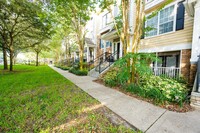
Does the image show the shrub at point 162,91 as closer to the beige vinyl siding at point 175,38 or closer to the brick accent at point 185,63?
the brick accent at point 185,63

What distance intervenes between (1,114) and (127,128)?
3549 millimetres

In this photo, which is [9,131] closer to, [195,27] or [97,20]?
[195,27]

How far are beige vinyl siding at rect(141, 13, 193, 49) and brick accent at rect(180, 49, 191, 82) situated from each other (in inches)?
22.5

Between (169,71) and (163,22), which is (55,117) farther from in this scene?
(163,22)

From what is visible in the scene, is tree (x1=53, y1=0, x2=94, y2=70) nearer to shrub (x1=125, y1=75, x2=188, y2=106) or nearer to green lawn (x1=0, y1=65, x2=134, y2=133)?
shrub (x1=125, y1=75, x2=188, y2=106)

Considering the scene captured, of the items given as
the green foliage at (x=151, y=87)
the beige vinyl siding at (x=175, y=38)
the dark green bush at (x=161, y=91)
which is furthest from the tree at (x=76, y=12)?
the dark green bush at (x=161, y=91)

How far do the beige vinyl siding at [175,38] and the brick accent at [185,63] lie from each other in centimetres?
57

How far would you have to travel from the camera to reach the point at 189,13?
532 cm

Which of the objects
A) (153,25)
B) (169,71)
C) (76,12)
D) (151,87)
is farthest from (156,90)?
(76,12)

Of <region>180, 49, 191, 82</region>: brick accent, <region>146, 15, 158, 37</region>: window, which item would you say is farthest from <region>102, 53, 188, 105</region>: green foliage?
<region>146, 15, 158, 37</region>: window

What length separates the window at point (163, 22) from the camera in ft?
21.5

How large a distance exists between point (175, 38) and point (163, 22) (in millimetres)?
1508

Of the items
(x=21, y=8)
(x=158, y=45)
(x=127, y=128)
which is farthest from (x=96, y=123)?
(x=21, y=8)

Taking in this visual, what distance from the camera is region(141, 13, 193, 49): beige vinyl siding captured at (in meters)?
5.64
